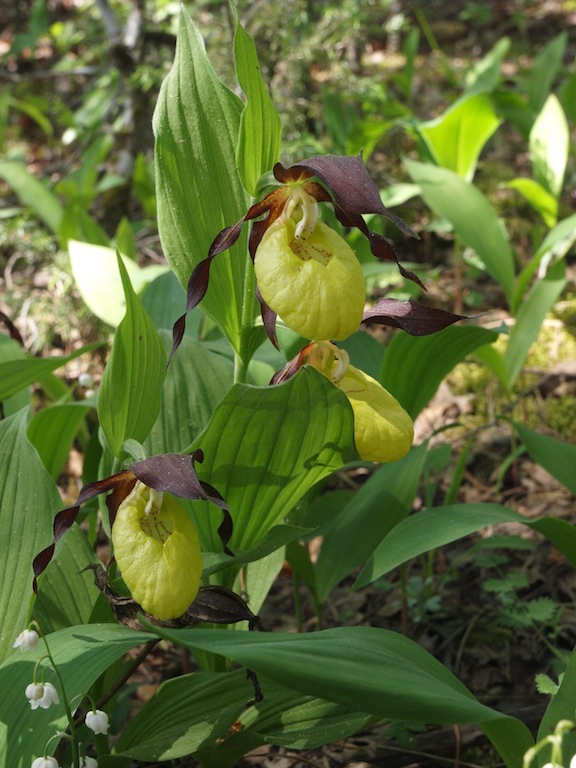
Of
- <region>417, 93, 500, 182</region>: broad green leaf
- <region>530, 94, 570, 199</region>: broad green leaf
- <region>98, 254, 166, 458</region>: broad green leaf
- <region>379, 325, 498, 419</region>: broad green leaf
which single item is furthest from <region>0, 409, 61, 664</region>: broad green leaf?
<region>530, 94, 570, 199</region>: broad green leaf

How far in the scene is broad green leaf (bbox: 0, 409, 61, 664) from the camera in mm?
1288

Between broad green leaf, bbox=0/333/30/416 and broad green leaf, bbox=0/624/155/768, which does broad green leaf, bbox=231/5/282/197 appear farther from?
broad green leaf, bbox=0/333/30/416

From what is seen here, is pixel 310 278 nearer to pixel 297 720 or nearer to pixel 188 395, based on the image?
pixel 188 395

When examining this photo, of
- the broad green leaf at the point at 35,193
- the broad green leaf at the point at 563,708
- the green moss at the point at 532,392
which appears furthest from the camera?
the broad green leaf at the point at 35,193

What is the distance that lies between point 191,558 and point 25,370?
0.79 meters

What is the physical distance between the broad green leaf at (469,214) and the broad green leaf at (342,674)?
193 centimetres

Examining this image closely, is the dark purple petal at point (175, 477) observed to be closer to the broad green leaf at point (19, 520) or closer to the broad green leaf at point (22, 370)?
the broad green leaf at point (19, 520)

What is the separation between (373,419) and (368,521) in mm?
504

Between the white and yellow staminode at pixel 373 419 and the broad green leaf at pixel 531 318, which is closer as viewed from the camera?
the white and yellow staminode at pixel 373 419

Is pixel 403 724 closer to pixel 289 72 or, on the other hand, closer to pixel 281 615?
pixel 281 615

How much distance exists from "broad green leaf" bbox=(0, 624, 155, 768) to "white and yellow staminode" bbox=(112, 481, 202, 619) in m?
0.08

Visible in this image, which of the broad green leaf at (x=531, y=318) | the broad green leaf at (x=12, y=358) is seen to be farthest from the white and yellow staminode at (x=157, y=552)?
the broad green leaf at (x=531, y=318)

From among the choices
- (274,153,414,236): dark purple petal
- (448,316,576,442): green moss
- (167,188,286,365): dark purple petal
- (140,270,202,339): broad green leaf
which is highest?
(274,153,414,236): dark purple petal

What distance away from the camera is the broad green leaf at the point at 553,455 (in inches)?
63.2
